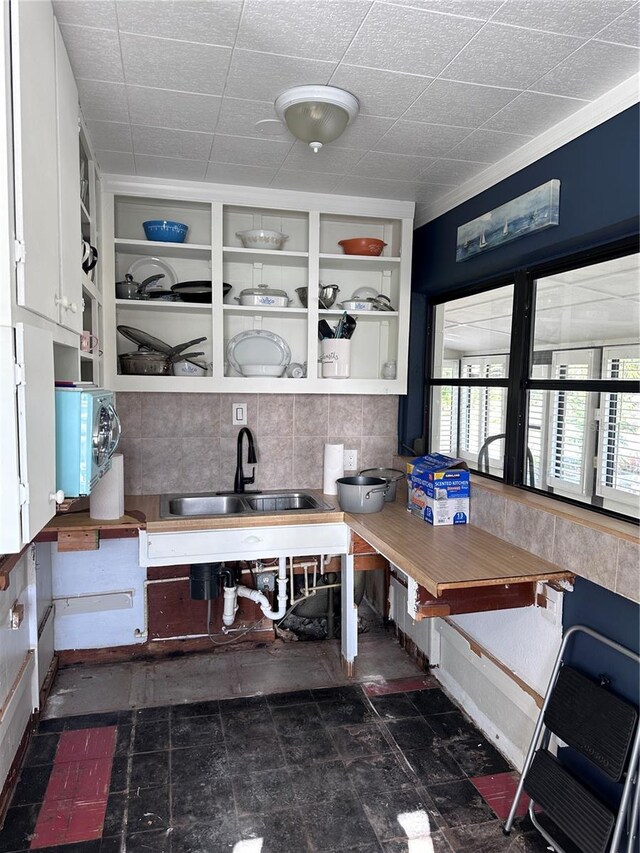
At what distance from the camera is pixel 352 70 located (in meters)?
1.69

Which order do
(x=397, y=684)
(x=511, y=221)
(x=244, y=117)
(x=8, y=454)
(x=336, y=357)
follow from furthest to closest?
(x=336, y=357) → (x=397, y=684) → (x=511, y=221) → (x=244, y=117) → (x=8, y=454)

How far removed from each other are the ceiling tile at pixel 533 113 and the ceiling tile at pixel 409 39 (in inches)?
14.1

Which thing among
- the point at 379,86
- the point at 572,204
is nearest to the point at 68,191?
the point at 379,86

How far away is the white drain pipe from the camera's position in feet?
9.28

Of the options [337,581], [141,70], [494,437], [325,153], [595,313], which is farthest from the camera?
[337,581]

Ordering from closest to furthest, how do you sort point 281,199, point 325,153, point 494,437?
point 325,153 < point 494,437 < point 281,199

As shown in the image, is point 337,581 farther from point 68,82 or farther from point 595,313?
point 68,82

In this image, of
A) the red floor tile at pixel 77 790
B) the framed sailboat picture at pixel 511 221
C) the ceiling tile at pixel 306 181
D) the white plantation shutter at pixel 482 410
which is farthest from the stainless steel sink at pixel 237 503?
the ceiling tile at pixel 306 181

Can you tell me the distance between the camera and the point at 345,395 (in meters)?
3.23

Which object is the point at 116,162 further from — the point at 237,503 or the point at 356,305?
the point at 237,503

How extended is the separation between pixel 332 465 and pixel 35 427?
1895mm

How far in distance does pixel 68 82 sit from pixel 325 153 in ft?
3.36

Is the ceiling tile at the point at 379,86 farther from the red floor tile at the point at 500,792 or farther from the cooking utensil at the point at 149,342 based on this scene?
the red floor tile at the point at 500,792

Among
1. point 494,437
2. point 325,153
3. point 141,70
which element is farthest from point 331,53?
point 494,437
